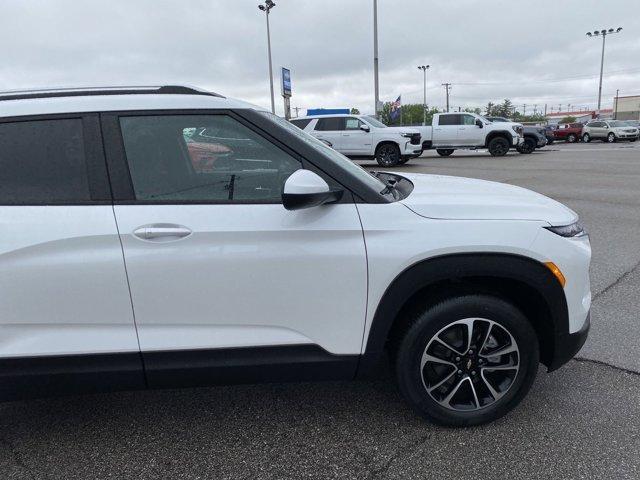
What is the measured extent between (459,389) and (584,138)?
39.2 m

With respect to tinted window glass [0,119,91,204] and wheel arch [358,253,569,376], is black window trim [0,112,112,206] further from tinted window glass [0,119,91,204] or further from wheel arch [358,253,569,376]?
wheel arch [358,253,569,376]

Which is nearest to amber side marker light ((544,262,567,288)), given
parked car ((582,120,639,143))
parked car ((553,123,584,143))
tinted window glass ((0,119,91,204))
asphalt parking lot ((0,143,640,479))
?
asphalt parking lot ((0,143,640,479))

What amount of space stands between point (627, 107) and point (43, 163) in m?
108

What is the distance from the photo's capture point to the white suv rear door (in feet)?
7.30

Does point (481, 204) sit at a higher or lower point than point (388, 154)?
higher

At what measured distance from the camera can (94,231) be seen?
2244 mm

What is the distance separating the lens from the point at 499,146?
2195cm

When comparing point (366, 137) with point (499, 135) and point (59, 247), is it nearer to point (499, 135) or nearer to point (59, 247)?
point (499, 135)

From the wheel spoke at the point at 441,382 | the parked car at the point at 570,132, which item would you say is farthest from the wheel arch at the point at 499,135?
the wheel spoke at the point at 441,382

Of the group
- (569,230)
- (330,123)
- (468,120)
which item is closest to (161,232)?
(569,230)

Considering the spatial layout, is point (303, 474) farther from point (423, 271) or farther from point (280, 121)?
point (280, 121)

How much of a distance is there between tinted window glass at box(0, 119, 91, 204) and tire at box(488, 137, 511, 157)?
21723 mm

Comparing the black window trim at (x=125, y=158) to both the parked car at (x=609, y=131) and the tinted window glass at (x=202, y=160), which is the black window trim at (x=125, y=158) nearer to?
the tinted window glass at (x=202, y=160)

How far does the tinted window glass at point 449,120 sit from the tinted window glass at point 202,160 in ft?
69.8
